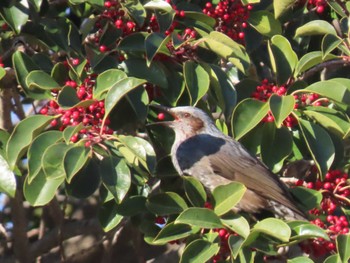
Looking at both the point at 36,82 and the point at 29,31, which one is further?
the point at 29,31

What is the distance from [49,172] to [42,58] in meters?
0.95

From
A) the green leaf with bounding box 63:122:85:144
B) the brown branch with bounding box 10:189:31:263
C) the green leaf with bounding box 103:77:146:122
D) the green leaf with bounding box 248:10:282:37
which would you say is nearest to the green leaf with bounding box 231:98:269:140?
the green leaf with bounding box 103:77:146:122

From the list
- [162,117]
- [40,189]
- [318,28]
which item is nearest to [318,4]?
[318,28]

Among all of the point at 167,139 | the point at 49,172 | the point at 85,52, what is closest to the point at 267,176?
the point at 167,139

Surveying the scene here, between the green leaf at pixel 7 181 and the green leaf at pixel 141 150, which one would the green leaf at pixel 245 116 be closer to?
the green leaf at pixel 141 150

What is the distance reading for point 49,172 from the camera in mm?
4383

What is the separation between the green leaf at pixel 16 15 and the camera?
505 cm

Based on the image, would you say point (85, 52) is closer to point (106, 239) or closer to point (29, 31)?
point (29, 31)

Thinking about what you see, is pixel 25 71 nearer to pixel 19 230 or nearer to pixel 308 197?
pixel 308 197

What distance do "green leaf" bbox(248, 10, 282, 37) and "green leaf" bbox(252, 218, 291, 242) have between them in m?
1.39

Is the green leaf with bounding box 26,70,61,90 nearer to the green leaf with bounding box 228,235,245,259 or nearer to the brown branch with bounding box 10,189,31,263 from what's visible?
the green leaf with bounding box 228,235,245,259

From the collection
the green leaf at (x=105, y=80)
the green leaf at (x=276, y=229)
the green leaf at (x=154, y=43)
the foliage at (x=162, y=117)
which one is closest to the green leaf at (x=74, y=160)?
the foliage at (x=162, y=117)

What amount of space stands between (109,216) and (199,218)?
0.62 m

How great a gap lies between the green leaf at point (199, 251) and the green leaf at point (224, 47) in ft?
3.18
